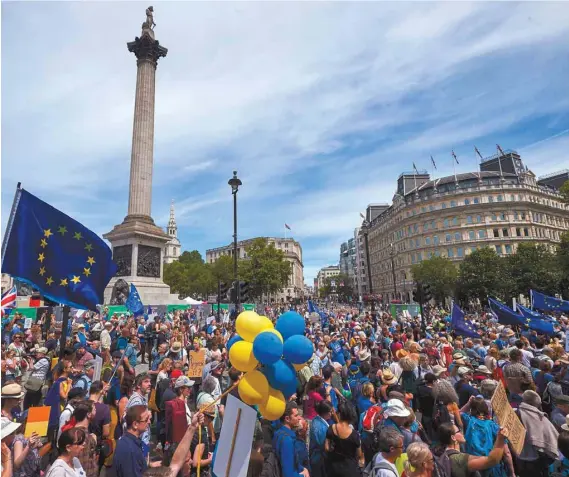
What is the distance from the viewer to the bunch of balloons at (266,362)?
383 centimetres

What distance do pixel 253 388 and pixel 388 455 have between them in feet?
4.86

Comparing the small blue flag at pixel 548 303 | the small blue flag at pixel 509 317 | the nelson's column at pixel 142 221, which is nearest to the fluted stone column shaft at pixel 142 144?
the nelson's column at pixel 142 221

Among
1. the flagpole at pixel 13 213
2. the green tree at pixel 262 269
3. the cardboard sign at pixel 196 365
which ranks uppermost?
the green tree at pixel 262 269

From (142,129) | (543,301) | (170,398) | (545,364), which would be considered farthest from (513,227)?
(170,398)

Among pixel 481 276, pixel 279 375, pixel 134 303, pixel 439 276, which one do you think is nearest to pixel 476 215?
pixel 439 276

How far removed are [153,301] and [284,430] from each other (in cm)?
2487

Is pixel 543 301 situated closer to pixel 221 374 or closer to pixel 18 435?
pixel 221 374

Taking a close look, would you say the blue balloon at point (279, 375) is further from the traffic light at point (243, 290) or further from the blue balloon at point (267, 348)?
the traffic light at point (243, 290)

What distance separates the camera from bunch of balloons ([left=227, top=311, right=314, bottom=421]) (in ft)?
12.6

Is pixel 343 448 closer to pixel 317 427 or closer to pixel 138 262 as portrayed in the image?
pixel 317 427

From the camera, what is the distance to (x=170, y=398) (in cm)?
594

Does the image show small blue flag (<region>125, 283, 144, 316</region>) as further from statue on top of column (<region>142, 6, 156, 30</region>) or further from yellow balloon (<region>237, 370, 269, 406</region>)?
statue on top of column (<region>142, 6, 156, 30</region>)

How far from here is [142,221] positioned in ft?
94.4

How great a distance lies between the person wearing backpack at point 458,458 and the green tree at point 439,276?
59.2m
